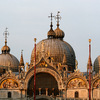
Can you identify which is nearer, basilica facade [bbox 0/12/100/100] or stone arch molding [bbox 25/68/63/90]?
basilica facade [bbox 0/12/100/100]

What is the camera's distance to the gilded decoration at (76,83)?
9381 cm

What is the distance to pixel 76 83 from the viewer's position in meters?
94.1

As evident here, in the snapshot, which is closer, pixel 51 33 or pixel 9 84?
pixel 9 84

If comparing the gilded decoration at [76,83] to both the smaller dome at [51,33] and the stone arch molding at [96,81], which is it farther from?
the smaller dome at [51,33]

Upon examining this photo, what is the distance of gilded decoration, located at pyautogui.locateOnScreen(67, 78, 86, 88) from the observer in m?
93.8

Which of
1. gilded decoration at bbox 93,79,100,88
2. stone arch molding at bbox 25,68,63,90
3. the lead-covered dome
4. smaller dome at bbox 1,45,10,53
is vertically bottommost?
gilded decoration at bbox 93,79,100,88

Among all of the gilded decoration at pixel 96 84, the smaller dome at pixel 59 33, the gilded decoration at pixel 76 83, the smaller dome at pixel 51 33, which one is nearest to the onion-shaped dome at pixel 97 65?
the gilded decoration at pixel 96 84

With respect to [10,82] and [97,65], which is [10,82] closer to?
[10,82]

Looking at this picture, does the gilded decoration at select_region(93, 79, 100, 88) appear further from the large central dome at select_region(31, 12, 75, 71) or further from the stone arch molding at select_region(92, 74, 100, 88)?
the large central dome at select_region(31, 12, 75, 71)

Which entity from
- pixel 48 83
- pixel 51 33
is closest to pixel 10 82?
pixel 48 83

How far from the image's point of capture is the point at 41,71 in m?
95.4

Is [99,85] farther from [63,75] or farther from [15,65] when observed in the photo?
[15,65]

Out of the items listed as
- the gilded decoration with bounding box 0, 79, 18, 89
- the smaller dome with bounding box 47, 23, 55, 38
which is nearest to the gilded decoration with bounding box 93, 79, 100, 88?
the gilded decoration with bounding box 0, 79, 18, 89

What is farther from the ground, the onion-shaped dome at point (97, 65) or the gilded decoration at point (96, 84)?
the onion-shaped dome at point (97, 65)
